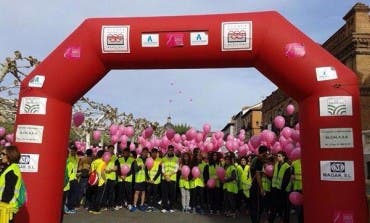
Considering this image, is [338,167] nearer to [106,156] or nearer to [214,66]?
[214,66]

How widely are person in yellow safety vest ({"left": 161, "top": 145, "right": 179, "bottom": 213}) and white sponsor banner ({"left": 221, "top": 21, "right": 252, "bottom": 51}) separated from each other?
4.76 metres

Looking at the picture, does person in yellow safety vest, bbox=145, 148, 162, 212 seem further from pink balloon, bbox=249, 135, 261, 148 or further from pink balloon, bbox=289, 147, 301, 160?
pink balloon, bbox=289, 147, 301, 160

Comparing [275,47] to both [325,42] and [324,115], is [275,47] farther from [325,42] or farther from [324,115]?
[325,42]

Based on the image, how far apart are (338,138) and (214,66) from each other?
2250 mm

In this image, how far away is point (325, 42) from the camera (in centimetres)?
2444

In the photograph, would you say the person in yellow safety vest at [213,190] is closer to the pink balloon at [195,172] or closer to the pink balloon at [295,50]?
the pink balloon at [195,172]

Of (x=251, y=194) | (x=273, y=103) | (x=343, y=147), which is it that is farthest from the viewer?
(x=273, y=103)

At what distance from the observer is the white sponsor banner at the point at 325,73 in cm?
692

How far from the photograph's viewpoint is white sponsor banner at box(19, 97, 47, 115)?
25.1ft

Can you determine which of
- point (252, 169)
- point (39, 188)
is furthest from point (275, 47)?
point (39, 188)

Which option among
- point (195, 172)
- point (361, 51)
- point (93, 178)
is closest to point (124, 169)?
point (93, 178)

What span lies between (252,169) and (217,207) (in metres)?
2.29

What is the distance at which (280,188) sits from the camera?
876 centimetres

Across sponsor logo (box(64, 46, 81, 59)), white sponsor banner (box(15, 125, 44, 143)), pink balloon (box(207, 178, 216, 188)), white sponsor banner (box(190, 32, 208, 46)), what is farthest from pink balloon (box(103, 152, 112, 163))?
white sponsor banner (box(190, 32, 208, 46))
